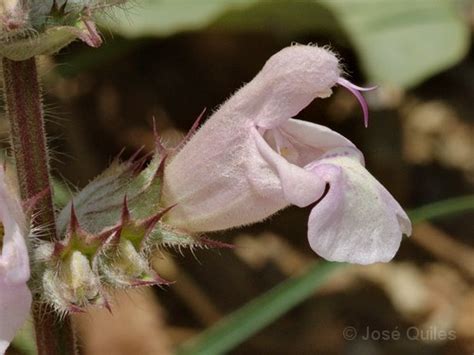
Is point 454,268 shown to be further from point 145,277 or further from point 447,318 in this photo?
point 145,277

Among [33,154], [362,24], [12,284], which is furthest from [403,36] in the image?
[12,284]

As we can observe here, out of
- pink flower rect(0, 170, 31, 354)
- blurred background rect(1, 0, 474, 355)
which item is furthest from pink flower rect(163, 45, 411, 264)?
blurred background rect(1, 0, 474, 355)

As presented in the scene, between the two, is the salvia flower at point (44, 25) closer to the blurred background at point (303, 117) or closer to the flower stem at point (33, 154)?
the flower stem at point (33, 154)

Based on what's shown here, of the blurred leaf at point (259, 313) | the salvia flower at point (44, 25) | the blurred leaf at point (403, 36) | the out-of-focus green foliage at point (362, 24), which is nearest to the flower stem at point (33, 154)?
the salvia flower at point (44, 25)

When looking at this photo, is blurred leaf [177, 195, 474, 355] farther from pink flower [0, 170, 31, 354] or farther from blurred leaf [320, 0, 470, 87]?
blurred leaf [320, 0, 470, 87]

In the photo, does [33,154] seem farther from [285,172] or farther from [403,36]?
[403,36]

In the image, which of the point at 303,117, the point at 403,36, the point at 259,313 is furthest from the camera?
the point at 303,117
